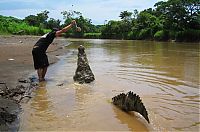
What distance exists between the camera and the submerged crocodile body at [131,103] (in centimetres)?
591

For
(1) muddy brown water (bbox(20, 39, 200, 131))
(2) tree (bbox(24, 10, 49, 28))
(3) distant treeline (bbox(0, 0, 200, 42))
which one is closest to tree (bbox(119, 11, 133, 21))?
(3) distant treeline (bbox(0, 0, 200, 42))

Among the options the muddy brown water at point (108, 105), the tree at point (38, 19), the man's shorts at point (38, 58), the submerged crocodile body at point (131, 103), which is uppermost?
the tree at point (38, 19)

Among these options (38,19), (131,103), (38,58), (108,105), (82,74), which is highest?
(38,19)

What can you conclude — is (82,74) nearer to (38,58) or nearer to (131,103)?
(38,58)

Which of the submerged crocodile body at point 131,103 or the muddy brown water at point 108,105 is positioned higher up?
the submerged crocodile body at point 131,103

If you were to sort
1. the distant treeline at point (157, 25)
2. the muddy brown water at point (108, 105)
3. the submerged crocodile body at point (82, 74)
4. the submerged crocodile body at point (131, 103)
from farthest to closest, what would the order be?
the distant treeline at point (157, 25) → the submerged crocodile body at point (82, 74) → the submerged crocodile body at point (131, 103) → the muddy brown water at point (108, 105)

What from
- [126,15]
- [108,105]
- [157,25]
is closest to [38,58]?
[108,105]

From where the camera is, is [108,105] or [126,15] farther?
[126,15]

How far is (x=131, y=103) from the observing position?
248 inches

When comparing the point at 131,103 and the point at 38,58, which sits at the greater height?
the point at 38,58

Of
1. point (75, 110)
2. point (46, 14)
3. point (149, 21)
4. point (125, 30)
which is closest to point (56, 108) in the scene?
point (75, 110)

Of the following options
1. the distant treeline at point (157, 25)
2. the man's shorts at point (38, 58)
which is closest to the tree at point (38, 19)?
the distant treeline at point (157, 25)

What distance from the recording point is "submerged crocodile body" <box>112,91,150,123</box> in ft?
19.4

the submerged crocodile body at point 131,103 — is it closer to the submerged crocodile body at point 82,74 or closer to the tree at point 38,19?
the submerged crocodile body at point 82,74
